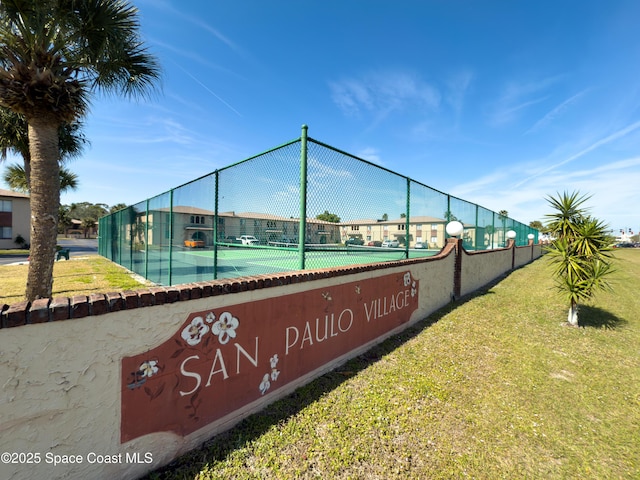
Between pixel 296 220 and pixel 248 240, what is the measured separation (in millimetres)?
1551

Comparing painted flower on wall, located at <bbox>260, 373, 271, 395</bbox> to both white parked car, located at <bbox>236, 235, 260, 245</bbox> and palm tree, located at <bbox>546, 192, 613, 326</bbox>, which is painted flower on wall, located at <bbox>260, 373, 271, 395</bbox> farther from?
palm tree, located at <bbox>546, 192, 613, 326</bbox>

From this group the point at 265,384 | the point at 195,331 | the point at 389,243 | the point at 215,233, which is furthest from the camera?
the point at 389,243

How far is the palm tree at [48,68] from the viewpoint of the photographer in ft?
14.3

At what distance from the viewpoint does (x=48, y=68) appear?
4.62 metres

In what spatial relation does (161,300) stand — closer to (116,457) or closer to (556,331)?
(116,457)

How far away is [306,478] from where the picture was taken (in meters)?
1.96

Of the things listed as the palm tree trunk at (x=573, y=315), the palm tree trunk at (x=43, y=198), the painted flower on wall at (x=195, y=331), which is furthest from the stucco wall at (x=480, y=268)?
the palm tree trunk at (x=43, y=198)

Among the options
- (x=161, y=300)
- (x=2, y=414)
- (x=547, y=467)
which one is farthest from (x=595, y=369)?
(x=2, y=414)

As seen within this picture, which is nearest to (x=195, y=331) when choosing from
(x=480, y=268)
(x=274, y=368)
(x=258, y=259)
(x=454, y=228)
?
(x=274, y=368)

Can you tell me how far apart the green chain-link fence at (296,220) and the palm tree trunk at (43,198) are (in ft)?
6.91

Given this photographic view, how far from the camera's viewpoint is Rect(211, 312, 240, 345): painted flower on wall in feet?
7.32

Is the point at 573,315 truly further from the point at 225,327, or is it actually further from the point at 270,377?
the point at 225,327

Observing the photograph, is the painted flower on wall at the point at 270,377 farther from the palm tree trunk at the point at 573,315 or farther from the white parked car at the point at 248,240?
the palm tree trunk at the point at 573,315

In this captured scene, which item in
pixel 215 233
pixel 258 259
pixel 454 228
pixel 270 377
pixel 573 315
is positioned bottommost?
pixel 573 315
